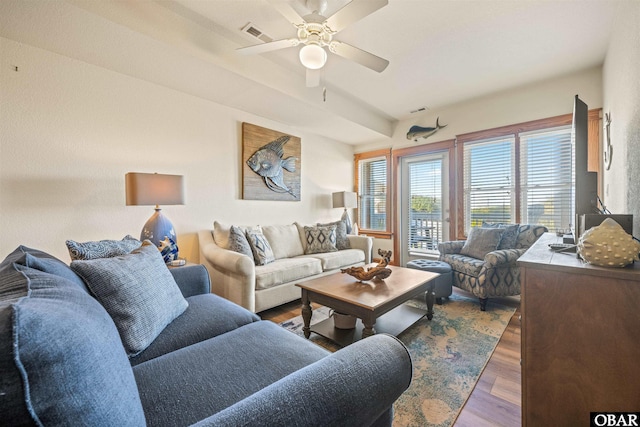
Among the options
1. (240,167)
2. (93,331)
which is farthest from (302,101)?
(93,331)

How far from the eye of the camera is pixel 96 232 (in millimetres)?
2381

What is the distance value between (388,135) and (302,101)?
6.63 feet

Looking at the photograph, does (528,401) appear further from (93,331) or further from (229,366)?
(93,331)

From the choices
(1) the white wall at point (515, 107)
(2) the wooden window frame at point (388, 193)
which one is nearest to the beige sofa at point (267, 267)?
(2) the wooden window frame at point (388, 193)

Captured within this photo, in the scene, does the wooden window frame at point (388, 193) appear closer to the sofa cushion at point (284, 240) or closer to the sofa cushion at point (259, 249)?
the sofa cushion at point (284, 240)

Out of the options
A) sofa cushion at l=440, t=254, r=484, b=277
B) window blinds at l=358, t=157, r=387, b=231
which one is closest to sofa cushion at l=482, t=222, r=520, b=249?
sofa cushion at l=440, t=254, r=484, b=277

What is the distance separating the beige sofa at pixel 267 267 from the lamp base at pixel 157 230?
457 mm

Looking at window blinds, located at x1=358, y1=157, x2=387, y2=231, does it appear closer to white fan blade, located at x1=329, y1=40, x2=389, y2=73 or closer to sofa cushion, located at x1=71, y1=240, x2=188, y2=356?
white fan blade, located at x1=329, y1=40, x2=389, y2=73

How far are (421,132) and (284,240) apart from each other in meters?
2.83

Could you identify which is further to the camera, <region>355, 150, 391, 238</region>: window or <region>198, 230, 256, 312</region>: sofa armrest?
<region>355, 150, 391, 238</region>: window

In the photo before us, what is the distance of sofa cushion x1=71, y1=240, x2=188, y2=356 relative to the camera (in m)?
1.08

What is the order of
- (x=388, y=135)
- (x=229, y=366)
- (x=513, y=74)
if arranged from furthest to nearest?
1. (x=388, y=135)
2. (x=513, y=74)
3. (x=229, y=366)

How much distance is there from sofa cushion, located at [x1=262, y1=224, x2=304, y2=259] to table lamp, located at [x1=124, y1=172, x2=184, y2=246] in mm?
1238

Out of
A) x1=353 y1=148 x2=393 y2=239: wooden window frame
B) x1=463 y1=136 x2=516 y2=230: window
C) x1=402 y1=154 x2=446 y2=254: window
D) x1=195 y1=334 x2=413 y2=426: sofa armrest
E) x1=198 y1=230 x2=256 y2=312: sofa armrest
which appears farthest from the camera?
x1=353 y1=148 x2=393 y2=239: wooden window frame
